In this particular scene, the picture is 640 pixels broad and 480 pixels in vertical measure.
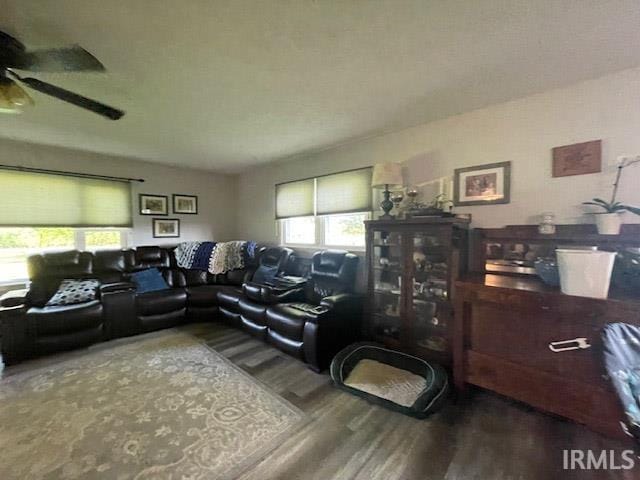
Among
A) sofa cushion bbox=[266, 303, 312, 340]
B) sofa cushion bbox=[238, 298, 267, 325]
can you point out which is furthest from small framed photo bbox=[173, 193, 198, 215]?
sofa cushion bbox=[266, 303, 312, 340]

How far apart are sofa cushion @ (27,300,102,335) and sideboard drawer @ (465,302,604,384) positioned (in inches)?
149

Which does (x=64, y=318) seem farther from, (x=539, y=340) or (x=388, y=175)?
(x=539, y=340)

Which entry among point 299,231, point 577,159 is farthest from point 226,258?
point 577,159

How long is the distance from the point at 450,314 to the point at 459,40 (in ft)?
6.35

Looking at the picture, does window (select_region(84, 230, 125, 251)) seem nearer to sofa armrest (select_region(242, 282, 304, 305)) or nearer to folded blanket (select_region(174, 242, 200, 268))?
folded blanket (select_region(174, 242, 200, 268))

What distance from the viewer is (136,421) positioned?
5.85ft

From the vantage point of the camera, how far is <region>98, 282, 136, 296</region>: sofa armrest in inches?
126

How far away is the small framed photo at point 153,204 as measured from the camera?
424 centimetres

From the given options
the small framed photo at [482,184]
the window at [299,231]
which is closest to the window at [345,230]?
the window at [299,231]

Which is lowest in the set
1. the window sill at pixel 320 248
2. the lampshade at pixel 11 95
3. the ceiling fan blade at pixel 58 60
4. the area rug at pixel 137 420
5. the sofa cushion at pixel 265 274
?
the area rug at pixel 137 420

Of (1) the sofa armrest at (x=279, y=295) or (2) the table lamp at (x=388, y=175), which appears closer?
(2) the table lamp at (x=388, y=175)

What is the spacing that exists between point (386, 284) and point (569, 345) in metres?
1.43

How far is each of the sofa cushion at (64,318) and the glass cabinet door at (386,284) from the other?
10.2 ft

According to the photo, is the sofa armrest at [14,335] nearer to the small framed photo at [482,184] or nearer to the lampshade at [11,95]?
the lampshade at [11,95]
